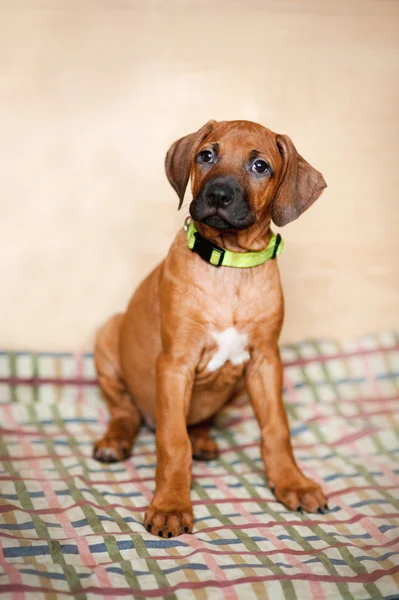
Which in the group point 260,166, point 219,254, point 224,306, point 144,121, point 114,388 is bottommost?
point 114,388

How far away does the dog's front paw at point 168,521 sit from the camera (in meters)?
3.41

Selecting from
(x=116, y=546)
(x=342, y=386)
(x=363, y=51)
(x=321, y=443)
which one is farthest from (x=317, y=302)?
(x=116, y=546)

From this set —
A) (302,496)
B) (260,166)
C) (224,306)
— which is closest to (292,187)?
Result: (260,166)

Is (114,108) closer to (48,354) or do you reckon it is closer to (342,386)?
(48,354)

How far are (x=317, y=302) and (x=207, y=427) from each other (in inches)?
60.6

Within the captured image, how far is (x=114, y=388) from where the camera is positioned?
185 inches

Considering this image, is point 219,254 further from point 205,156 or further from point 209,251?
point 205,156

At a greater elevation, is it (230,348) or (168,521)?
(230,348)

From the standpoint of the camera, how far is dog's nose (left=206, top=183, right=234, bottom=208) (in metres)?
3.35

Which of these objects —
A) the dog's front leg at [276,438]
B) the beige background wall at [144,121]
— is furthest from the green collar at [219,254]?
the beige background wall at [144,121]

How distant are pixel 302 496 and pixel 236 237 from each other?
51.3 inches

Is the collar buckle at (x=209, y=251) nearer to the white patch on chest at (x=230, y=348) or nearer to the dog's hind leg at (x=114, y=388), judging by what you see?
the white patch on chest at (x=230, y=348)

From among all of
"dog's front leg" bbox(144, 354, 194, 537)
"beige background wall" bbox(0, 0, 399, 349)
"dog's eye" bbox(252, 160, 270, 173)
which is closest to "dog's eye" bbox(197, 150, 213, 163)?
"dog's eye" bbox(252, 160, 270, 173)

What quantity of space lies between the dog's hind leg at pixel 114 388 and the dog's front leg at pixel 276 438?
0.86 meters
